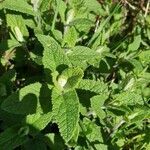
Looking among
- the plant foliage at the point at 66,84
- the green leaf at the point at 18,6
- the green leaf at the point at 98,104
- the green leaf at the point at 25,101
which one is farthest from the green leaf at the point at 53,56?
the green leaf at the point at 18,6

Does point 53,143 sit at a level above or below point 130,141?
above

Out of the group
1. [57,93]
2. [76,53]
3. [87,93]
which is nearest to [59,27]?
[76,53]

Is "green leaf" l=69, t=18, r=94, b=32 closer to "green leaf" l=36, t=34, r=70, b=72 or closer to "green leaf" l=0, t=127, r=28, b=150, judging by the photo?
"green leaf" l=36, t=34, r=70, b=72

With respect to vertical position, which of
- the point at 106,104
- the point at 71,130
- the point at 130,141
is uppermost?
the point at 71,130

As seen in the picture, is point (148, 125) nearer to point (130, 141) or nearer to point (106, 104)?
point (130, 141)

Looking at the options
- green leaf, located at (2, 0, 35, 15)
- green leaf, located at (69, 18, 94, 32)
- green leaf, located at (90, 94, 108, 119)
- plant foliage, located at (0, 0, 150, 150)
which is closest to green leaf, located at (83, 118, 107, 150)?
plant foliage, located at (0, 0, 150, 150)

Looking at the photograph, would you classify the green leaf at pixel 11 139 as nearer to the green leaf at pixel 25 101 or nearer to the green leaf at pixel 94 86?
the green leaf at pixel 25 101
